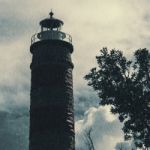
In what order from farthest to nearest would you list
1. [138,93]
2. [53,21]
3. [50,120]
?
[53,21], [50,120], [138,93]

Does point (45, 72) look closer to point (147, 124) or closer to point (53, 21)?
point (53, 21)

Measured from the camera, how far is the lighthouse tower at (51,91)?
37.7 m

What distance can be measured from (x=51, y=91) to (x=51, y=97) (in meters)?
0.55

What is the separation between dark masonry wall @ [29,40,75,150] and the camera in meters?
37.6

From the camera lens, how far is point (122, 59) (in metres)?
32.4

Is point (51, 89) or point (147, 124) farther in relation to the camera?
point (51, 89)

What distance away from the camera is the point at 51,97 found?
38.5 m

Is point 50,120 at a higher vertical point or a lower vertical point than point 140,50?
lower

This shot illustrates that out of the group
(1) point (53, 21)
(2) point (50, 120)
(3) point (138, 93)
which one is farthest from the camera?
(1) point (53, 21)

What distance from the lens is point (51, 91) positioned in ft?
127

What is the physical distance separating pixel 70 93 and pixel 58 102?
167 cm

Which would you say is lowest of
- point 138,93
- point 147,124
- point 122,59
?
point 147,124

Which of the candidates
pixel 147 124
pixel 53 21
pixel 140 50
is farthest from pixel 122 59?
pixel 53 21

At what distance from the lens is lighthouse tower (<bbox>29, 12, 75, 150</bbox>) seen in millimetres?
37688
